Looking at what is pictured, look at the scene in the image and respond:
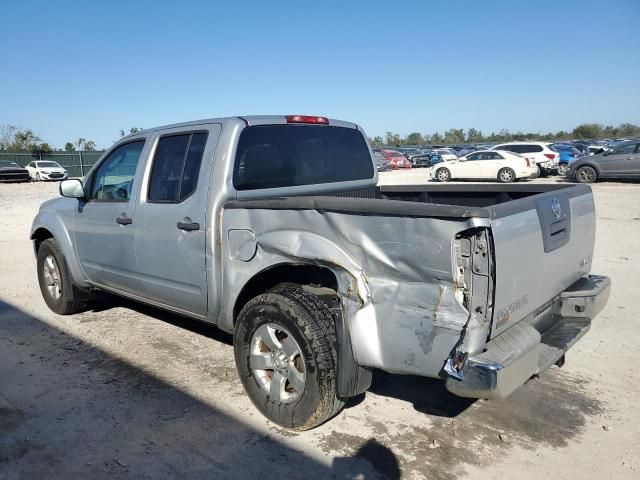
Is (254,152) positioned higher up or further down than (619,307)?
higher up

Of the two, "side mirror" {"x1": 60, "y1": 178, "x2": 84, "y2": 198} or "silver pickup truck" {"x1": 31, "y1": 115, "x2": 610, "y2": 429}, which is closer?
"silver pickup truck" {"x1": 31, "y1": 115, "x2": 610, "y2": 429}

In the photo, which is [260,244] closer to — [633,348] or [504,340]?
[504,340]

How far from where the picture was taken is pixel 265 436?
10.8 ft

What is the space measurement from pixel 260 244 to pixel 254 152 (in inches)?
33.6

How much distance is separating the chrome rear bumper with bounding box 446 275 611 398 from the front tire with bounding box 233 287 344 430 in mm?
788

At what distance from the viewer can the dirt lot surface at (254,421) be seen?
298cm

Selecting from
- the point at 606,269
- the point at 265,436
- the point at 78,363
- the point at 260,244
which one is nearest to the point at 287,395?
the point at 265,436

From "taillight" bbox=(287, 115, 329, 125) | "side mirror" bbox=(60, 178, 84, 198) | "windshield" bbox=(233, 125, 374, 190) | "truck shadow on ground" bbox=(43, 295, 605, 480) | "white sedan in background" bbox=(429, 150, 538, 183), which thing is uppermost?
"taillight" bbox=(287, 115, 329, 125)

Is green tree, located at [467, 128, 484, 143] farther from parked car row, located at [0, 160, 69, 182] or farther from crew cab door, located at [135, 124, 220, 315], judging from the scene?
crew cab door, located at [135, 124, 220, 315]

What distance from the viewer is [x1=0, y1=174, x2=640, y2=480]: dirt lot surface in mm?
2979

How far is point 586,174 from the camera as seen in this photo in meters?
21.2

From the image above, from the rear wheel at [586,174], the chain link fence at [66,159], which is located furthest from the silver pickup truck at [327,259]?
the chain link fence at [66,159]

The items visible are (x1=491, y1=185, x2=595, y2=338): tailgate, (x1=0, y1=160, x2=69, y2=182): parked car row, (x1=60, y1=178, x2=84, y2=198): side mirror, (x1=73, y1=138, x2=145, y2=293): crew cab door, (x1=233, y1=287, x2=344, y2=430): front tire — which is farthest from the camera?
(x1=0, y1=160, x2=69, y2=182): parked car row

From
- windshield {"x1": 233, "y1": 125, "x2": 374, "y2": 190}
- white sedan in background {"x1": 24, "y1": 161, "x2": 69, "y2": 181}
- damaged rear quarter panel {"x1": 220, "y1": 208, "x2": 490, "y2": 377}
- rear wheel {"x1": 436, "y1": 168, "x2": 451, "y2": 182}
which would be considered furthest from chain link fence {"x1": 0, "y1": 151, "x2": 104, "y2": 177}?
damaged rear quarter panel {"x1": 220, "y1": 208, "x2": 490, "y2": 377}
